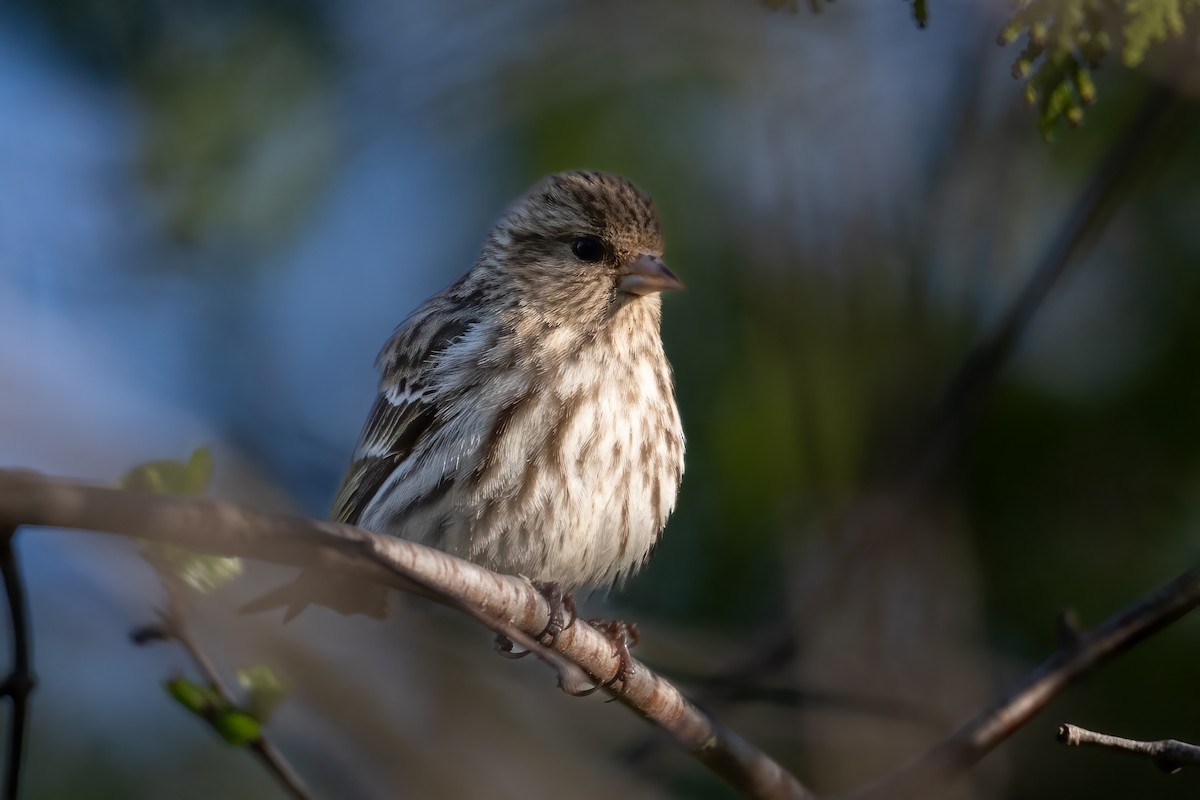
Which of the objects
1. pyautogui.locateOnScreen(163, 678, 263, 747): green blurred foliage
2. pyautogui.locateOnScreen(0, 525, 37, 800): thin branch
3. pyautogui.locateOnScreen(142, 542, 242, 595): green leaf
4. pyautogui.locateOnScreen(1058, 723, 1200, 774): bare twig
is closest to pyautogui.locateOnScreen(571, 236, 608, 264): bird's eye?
pyautogui.locateOnScreen(142, 542, 242, 595): green leaf

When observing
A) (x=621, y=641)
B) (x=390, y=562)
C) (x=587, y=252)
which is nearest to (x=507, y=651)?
(x=621, y=641)

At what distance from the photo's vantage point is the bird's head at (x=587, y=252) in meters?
5.10

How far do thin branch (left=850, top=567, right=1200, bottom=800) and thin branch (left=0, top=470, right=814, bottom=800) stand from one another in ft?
1.17

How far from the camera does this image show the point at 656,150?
7.13 meters

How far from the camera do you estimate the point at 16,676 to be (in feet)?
7.21

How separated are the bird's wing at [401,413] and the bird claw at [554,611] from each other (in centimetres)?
104

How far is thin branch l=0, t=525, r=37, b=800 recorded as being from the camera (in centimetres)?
213

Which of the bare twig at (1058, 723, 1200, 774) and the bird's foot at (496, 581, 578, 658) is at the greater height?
the bare twig at (1058, 723, 1200, 774)

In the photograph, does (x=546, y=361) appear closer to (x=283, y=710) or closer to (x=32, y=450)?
(x=283, y=710)

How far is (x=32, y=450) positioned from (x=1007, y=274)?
4723 millimetres

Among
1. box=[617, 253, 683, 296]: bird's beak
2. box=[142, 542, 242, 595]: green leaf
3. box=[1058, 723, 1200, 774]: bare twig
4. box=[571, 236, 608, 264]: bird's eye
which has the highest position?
box=[571, 236, 608, 264]: bird's eye

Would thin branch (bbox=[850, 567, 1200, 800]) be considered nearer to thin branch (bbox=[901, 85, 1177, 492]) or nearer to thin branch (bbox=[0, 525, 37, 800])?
thin branch (bbox=[901, 85, 1177, 492])

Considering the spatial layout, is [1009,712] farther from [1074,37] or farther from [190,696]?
[190,696]

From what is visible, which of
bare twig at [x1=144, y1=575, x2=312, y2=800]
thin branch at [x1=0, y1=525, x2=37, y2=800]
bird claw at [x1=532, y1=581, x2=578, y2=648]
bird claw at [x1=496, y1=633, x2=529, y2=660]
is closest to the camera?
thin branch at [x1=0, y1=525, x2=37, y2=800]
